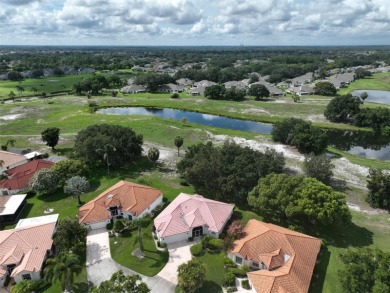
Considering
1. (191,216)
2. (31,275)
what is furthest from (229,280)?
(31,275)

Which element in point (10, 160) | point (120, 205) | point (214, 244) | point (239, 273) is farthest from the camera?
point (10, 160)

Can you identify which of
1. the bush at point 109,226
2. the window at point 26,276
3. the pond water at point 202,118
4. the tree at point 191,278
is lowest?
the pond water at point 202,118

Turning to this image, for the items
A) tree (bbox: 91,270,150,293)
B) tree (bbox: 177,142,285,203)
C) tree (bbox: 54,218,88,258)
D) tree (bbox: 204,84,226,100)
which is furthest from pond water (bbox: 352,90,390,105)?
tree (bbox: 91,270,150,293)

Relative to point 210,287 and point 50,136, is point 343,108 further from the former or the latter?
point 50,136

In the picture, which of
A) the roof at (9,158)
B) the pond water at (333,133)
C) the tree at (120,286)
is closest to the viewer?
the tree at (120,286)

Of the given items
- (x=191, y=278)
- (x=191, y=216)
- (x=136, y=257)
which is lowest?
(x=136, y=257)

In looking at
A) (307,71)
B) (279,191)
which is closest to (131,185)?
(279,191)

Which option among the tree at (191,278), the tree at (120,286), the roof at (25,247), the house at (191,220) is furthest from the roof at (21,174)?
the tree at (191,278)

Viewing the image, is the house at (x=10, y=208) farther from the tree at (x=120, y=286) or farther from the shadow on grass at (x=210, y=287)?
the shadow on grass at (x=210, y=287)
